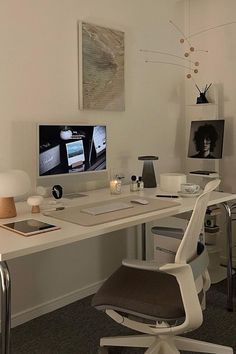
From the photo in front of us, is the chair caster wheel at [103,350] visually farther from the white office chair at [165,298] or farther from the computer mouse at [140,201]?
the computer mouse at [140,201]

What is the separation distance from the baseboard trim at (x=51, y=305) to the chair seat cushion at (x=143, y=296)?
0.81 m

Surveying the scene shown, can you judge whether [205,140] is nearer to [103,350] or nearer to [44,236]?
[103,350]

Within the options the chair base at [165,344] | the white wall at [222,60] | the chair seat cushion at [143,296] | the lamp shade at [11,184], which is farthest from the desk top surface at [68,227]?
the white wall at [222,60]

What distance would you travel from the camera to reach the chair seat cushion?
1.51 meters

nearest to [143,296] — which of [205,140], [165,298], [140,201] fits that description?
[165,298]

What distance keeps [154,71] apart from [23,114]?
1.28 meters

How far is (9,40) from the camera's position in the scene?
2.17 m

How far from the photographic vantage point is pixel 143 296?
1.62 metres

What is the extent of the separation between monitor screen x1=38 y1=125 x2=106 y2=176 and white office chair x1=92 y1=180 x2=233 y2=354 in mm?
720

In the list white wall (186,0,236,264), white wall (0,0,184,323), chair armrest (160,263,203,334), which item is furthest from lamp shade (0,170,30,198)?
white wall (186,0,236,264)

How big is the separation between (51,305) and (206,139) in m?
1.77

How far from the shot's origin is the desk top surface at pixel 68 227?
4.55ft

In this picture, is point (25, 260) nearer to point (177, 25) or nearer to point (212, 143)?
point (212, 143)

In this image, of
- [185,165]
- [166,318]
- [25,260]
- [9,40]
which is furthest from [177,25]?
[166,318]
